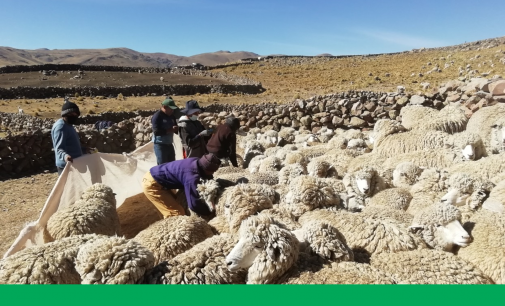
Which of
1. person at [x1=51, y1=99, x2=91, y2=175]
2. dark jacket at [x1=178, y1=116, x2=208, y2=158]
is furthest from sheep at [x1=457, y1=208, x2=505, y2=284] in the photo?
person at [x1=51, y1=99, x2=91, y2=175]

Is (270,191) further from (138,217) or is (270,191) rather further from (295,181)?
(138,217)

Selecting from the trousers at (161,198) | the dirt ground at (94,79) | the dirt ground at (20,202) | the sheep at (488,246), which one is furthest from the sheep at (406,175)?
the dirt ground at (94,79)

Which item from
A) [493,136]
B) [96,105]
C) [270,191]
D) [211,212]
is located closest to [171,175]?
[211,212]

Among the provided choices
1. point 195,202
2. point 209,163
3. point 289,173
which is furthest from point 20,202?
point 289,173

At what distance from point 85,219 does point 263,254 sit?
2.08 meters

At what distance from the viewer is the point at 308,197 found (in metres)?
3.58

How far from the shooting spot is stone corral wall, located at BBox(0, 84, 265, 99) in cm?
2894

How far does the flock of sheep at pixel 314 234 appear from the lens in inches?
89.0

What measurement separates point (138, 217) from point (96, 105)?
22.2 meters

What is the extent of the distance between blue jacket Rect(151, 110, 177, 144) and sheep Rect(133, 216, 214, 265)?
9.18ft

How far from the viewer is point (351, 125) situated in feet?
34.9

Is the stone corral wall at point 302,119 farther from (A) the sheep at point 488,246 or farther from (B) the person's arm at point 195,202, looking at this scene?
(B) the person's arm at point 195,202

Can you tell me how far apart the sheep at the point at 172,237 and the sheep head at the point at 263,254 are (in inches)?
34.9

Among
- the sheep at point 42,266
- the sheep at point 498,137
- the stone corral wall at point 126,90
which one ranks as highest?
the sheep at point 498,137
